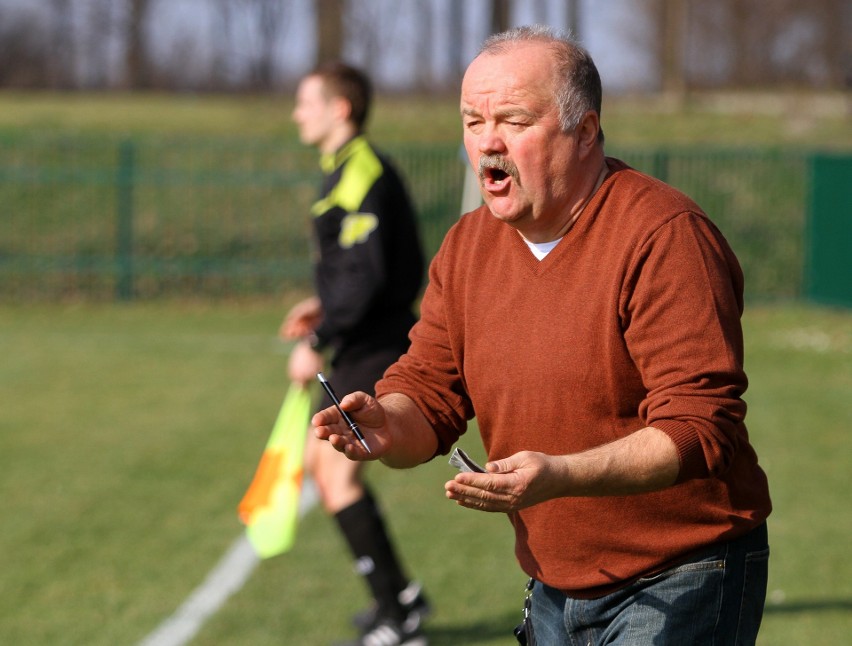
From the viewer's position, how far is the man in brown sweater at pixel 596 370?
104 inches

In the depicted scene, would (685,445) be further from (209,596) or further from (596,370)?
Result: (209,596)

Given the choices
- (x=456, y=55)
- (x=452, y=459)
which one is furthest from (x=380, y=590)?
(x=456, y=55)

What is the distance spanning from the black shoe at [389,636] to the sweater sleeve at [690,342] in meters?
3.12

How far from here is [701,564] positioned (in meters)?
2.93

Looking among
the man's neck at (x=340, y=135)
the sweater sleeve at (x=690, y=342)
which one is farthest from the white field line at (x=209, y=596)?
the sweater sleeve at (x=690, y=342)

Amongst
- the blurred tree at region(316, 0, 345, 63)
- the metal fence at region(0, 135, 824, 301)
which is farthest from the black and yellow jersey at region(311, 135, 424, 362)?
the blurred tree at region(316, 0, 345, 63)

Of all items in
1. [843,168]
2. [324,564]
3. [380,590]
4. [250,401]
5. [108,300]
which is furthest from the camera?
[108,300]

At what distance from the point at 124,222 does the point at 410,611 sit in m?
14.0

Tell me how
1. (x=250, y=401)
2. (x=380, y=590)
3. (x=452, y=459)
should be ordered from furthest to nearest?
(x=250, y=401) → (x=380, y=590) → (x=452, y=459)

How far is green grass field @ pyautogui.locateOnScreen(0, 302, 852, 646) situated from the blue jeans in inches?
108

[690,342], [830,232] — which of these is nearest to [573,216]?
[690,342]

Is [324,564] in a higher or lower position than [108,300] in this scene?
higher

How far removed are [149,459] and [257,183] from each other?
1050 cm

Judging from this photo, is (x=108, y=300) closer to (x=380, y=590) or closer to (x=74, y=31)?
(x=380, y=590)
